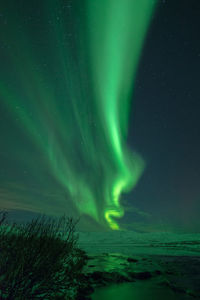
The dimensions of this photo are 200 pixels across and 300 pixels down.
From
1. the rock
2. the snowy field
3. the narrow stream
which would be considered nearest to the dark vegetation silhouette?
the narrow stream

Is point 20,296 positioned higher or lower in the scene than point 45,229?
lower

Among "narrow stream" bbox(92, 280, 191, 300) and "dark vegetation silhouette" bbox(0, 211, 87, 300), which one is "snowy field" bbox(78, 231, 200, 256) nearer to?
"narrow stream" bbox(92, 280, 191, 300)

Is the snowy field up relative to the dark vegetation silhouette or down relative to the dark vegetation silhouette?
up

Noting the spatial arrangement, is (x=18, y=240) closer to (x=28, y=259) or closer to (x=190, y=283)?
(x=28, y=259)

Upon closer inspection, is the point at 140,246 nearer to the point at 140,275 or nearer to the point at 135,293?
the point at 140,275

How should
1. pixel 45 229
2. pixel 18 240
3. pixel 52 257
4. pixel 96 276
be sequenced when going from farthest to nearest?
pixel 96 276
pixel 45 229
pixel 52 257
pixel 18 240

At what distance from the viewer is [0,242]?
4410 mm

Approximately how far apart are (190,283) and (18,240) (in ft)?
28.3

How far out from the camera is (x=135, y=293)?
7426 mm

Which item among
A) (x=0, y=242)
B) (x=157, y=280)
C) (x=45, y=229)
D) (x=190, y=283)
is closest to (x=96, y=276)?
(x=157, y=280)

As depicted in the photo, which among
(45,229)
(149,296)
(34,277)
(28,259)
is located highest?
(45,229)

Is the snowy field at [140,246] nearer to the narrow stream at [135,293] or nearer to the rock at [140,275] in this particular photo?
the rock at [140,275]

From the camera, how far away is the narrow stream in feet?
22.5

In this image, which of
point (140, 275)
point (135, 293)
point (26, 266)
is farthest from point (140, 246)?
point (26, 266)
